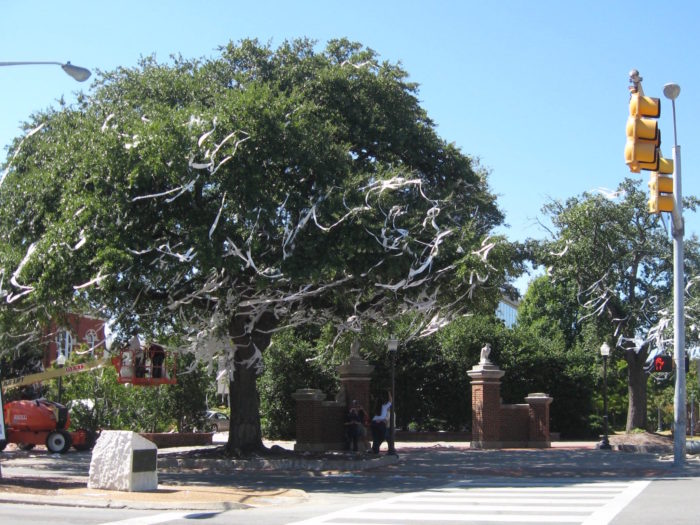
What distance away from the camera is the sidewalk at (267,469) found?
45.7ft

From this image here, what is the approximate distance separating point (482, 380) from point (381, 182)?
1284cm

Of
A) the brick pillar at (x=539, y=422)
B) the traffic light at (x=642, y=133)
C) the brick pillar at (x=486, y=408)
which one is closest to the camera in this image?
the traffic light at (x=642, y=133)

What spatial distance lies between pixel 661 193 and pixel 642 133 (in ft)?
11.7

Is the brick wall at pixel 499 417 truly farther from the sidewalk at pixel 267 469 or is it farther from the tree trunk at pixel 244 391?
the tree trunk at pixel 244 391

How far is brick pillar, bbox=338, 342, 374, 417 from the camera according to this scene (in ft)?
90.0

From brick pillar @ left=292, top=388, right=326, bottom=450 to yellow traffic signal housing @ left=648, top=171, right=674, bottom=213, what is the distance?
14345 mm

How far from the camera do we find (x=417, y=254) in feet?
64.7

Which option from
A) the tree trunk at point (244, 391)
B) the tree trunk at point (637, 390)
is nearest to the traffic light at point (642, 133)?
the tree trunk at point (244, 391)

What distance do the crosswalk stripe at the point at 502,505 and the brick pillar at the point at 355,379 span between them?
1051cm

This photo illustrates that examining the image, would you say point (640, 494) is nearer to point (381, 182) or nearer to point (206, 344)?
point (381, 182)

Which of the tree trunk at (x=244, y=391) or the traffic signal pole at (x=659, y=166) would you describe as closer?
the traffic signal pole at (x=659, y=166)

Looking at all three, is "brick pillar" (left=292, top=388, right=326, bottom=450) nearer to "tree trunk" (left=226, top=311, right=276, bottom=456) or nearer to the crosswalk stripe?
"tree trunk" (left=226, top=311, right=276, bottom=456)

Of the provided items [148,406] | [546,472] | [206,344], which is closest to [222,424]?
[148,406]

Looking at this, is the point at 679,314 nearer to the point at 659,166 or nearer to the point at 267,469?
the point at 659,166
